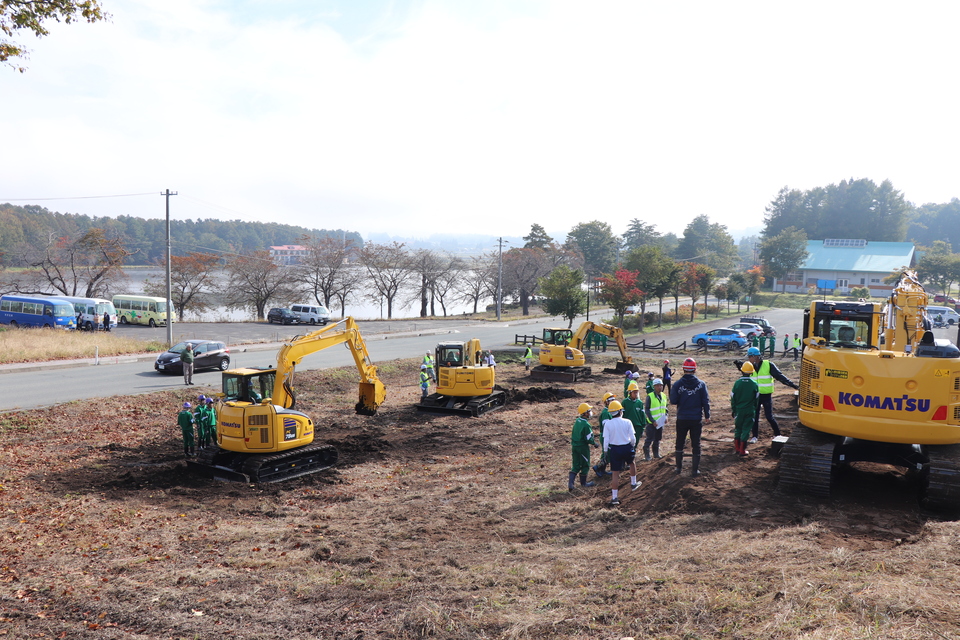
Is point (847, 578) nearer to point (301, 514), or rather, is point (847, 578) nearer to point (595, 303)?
point (301, 514)

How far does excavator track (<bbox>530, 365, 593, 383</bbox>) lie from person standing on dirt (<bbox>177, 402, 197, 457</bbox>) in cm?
1666

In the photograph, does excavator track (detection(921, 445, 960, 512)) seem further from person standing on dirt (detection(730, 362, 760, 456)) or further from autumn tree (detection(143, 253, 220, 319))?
autumn tree (detection(143, 253, 220, 319))

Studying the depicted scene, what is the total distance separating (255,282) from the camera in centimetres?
6228

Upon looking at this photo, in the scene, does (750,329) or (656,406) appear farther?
(750,329)

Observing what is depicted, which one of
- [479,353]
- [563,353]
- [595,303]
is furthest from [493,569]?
[595,303]

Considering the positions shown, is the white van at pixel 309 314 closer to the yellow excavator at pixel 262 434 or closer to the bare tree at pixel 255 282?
the bare tree at pixel 255 282

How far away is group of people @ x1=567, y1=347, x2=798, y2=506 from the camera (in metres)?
11.4

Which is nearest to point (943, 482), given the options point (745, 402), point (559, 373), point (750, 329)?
point (745, 402)

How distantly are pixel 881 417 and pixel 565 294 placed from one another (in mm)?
34773

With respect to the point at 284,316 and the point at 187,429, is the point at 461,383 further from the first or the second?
the point at 284,316

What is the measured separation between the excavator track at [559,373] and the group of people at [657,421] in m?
14.6

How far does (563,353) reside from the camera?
29.0 meters

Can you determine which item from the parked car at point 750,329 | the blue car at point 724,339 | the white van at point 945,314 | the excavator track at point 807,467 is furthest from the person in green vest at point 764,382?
the white van at point 945,314

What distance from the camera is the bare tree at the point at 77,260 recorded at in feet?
185
